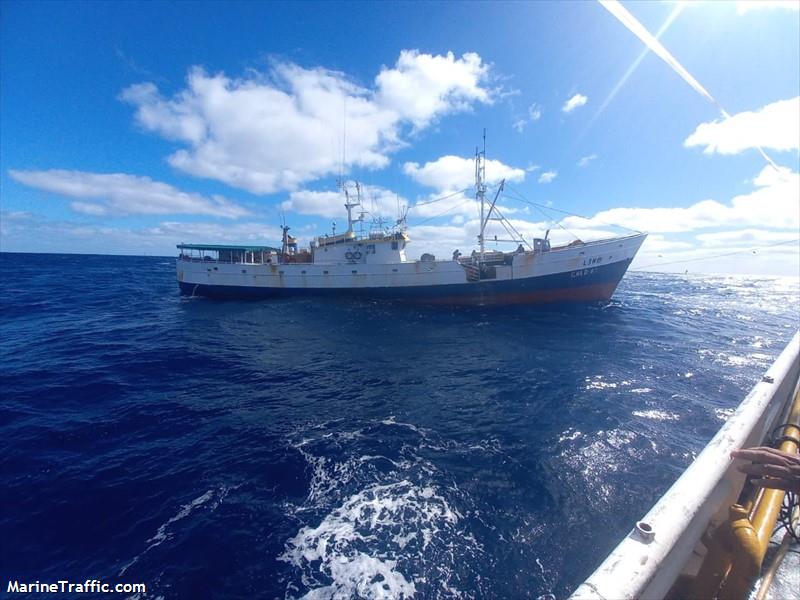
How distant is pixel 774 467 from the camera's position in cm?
271

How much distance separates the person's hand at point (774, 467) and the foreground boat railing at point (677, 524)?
19cm

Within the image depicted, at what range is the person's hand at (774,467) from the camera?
8.61ft

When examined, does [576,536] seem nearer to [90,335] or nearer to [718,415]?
[718,415]

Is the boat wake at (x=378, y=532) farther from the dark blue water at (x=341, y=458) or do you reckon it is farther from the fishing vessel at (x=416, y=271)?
the fishing vessel at (x=416, y=271)

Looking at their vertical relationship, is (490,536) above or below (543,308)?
below

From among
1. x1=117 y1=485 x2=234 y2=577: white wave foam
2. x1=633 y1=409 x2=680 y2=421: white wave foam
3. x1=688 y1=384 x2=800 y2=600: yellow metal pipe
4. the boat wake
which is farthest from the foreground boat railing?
x1=633 y1=409 x2=680 y2=421: white wave foam

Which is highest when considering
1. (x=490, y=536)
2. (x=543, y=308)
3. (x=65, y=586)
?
(x=543, y=308)

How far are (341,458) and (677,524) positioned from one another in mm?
6977

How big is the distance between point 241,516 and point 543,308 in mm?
→ 26752

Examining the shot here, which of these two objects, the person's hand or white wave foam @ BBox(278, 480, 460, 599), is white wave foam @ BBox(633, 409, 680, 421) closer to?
white wave foam @ BBox(278, 480, 460, 599)

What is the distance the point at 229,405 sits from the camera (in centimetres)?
1070

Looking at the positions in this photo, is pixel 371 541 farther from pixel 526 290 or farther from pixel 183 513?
pixel 526 290

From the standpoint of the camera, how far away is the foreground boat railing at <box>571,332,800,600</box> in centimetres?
208

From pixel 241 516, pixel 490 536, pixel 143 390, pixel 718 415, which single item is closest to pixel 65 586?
pixel 241 516
